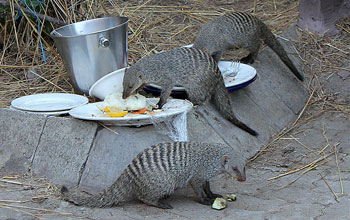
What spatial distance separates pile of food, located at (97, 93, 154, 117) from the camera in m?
3.46

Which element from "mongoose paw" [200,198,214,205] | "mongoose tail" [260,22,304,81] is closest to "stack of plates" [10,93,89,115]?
"mongoose paw" [200,198,214,205]

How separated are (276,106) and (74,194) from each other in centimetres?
217

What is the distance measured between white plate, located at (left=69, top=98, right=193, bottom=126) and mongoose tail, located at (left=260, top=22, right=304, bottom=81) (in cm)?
149

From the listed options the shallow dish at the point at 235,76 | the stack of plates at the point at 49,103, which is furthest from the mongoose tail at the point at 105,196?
the shallow dish at the point at 235,76

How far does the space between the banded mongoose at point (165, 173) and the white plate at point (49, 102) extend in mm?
676

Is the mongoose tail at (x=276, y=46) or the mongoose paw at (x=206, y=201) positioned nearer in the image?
the mongoose paw at (x=206, y=201)

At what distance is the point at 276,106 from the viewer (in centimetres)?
468

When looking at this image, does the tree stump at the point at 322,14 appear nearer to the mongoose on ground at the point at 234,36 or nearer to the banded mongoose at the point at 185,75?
the mongoose on ground at the point at 234,36

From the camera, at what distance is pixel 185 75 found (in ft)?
12.8

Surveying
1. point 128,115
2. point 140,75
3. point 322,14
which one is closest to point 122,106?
point 128,115

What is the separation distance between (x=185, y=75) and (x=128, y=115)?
2.11 feet

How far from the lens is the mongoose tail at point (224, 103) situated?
402 cm

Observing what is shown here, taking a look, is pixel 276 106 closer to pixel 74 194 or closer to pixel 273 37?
pixel 273 37

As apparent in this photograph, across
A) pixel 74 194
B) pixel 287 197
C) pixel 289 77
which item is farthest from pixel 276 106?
pixel 74 194
